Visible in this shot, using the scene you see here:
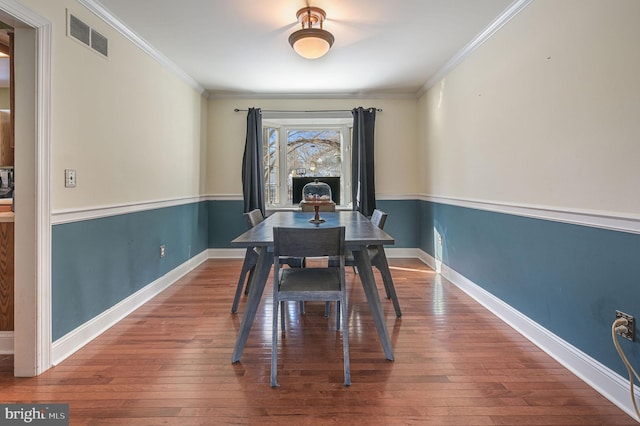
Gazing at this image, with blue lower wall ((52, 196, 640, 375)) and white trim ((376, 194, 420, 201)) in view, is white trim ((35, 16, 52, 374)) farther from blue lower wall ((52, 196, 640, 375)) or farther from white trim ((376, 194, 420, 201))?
white trim ((376, 194, 420, 201))

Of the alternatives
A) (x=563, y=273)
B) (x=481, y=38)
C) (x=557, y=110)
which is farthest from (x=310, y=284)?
(x=481, y=38)

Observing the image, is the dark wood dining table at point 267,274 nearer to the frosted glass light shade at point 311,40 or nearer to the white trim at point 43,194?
the white trim at point 43,194

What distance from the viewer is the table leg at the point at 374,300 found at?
1.90 m

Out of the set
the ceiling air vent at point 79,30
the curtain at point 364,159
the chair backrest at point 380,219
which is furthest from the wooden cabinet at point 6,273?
the curtain at point 364,159

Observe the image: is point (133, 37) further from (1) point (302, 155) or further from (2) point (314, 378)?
(2) point (314, 378)

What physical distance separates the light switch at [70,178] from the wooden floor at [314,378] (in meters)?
1.01

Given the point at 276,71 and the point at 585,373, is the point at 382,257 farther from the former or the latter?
the point at 276,71

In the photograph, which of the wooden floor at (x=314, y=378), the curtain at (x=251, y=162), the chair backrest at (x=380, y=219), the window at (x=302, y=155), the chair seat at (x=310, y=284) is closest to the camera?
the wooden floor at (x=314, y=378)

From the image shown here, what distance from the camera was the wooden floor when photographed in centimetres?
144

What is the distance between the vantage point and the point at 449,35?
2.81 metres

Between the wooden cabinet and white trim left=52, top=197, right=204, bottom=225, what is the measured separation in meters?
0.25

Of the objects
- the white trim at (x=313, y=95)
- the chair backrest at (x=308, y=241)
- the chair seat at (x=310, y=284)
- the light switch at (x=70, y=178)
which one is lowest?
the chair seat at (x=310, y=284)

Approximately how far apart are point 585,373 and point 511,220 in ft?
3.40

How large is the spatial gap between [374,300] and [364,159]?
110 inches
